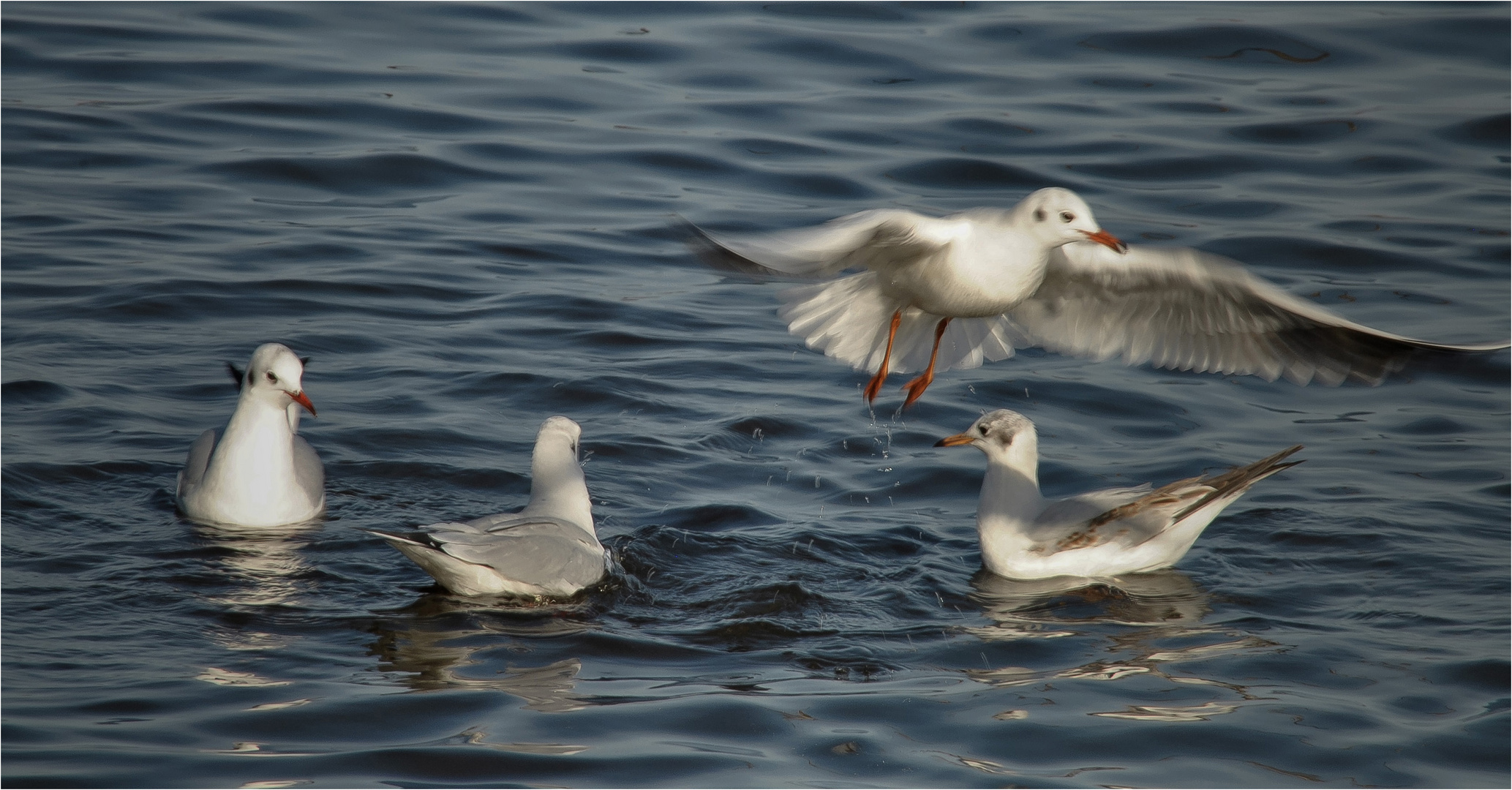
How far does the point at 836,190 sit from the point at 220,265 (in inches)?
190

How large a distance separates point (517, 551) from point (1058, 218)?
253 centimetres

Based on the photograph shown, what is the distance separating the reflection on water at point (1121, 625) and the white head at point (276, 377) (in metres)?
3.21

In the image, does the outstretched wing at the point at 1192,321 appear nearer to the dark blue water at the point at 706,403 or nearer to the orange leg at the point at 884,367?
the orange leg at the point at 884,367

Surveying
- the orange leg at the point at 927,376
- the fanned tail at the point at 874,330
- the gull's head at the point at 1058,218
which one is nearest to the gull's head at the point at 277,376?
the fanned tail at the point at 874,330

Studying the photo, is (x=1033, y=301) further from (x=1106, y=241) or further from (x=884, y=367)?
(x=1106, y=241)

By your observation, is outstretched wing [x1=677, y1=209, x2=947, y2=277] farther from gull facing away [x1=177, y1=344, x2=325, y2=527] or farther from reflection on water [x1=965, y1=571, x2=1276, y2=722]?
gull facing away [x1=177, y1=344, x2=325, y2=527]

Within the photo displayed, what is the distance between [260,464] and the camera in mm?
6398

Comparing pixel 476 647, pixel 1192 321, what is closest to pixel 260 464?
pixel 476 647

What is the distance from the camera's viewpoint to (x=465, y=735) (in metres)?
4.49

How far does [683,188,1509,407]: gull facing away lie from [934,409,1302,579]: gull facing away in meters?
0.56

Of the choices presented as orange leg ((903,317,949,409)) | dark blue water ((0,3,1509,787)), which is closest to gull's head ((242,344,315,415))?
dark blue water ((0,3,1509,787))

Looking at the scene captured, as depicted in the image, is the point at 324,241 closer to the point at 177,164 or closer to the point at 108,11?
the point at 177,164

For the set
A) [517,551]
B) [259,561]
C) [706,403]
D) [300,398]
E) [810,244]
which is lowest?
[517,551]

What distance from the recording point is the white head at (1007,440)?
6.83 meters
